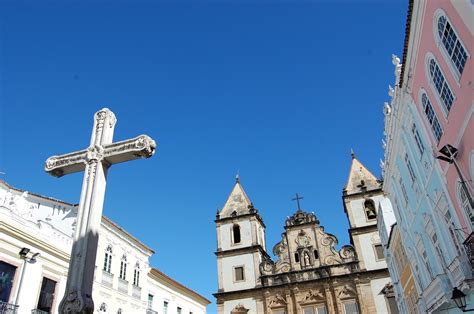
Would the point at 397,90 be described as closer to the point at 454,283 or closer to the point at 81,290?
the point at 454,283

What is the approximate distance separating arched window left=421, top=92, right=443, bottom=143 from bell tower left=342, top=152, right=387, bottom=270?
71.4 feet

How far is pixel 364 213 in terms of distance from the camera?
3591cm

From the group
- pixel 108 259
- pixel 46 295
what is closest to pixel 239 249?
pixel 108 259

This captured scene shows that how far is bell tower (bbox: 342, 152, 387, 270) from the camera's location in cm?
3425

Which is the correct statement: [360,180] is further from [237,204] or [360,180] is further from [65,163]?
[65,163]

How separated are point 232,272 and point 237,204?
7.25m

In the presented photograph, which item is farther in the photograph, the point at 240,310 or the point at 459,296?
the point at 240,310

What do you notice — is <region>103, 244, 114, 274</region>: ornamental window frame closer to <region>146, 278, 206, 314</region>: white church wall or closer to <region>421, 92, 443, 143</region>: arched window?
<region>146, 278, 206, 314</region>: white church wall

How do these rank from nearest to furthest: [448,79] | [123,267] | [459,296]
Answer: [459,296]
[448,79]
[123,267]

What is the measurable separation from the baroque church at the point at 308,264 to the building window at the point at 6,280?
76.9ft

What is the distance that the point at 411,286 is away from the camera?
20484mm

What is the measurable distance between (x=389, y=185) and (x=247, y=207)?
70.2 ft

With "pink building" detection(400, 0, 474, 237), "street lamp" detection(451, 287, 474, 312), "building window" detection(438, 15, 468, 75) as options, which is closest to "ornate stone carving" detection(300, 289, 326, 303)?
"street lamp" detection(451, 287, 474, 312)

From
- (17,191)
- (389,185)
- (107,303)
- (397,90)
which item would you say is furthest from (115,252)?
(397,90)
